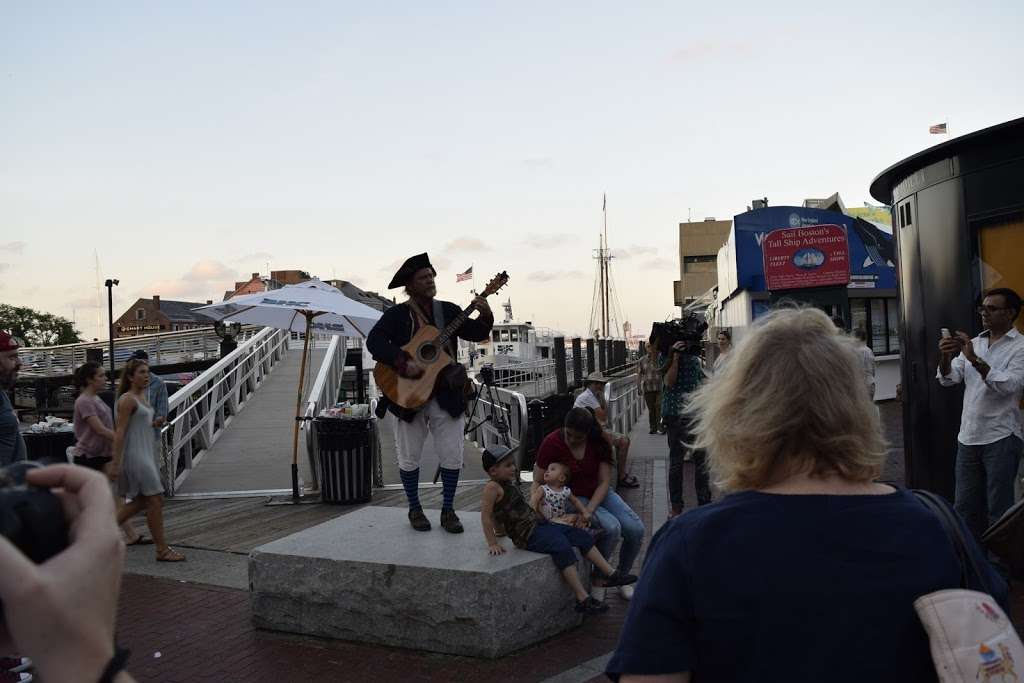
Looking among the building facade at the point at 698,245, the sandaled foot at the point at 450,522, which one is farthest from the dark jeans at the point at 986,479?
the building facade at the point at 698,245

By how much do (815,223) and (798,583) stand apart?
80.0ft

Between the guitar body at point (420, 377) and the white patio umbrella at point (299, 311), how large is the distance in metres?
4.24

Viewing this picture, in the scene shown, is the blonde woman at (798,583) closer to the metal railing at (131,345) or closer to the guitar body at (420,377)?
the guitar body at (420,377)

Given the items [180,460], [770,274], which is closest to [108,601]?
[180,460]

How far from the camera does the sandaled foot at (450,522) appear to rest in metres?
5.62

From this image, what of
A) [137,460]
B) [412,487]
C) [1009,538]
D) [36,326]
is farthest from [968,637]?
[36,326]

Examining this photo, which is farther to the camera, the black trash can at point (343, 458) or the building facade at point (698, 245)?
the building facade at point (698, 245)

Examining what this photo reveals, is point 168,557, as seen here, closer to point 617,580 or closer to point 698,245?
point 617,580

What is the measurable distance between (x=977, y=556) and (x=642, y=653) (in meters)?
0.65

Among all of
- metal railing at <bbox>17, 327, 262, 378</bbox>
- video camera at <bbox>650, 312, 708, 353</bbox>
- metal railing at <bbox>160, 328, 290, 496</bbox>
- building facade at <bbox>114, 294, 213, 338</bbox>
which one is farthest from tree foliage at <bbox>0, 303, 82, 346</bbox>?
video camera at <bbox>650, 312, 708, 353</bbox>

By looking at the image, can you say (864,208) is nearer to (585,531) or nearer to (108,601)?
(585,531)

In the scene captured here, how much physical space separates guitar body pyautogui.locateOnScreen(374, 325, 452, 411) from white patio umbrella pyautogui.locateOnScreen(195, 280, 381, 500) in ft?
13.9

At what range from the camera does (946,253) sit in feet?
21.0

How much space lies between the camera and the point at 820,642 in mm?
1456
